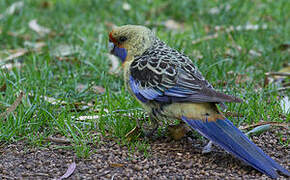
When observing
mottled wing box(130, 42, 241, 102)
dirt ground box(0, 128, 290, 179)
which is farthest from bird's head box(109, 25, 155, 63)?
dirt ground box(0, 128, 290, 179)

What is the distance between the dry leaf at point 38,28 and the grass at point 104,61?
7 centimetres

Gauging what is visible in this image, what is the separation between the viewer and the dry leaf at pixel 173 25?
7300 mm

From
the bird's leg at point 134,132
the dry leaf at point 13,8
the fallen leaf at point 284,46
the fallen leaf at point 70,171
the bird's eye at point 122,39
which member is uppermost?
the dry leaf at point 13,8

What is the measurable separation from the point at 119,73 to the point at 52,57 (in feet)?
3.16

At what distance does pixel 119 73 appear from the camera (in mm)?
5523

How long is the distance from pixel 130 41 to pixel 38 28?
3.04 m

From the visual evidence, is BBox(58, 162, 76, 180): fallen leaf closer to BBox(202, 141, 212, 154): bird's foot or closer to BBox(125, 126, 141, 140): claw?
BBox(125, 126, 141, 140): claw

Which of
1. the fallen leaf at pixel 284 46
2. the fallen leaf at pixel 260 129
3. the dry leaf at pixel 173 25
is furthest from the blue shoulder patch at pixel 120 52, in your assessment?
the dry leaf at pixel 173 25

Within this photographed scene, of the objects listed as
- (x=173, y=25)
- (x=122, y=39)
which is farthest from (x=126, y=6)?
(x=122, y=39)

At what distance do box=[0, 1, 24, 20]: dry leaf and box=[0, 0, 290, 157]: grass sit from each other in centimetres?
10

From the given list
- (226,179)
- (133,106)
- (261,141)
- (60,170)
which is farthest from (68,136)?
(261,141)

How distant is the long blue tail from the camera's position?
3.29 metres

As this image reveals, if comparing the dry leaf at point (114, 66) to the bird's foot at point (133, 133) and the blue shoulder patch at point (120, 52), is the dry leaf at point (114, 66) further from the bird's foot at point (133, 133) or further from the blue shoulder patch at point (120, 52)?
the bird's foot at point (133, 133)

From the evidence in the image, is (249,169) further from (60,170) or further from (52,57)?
(52,57)
